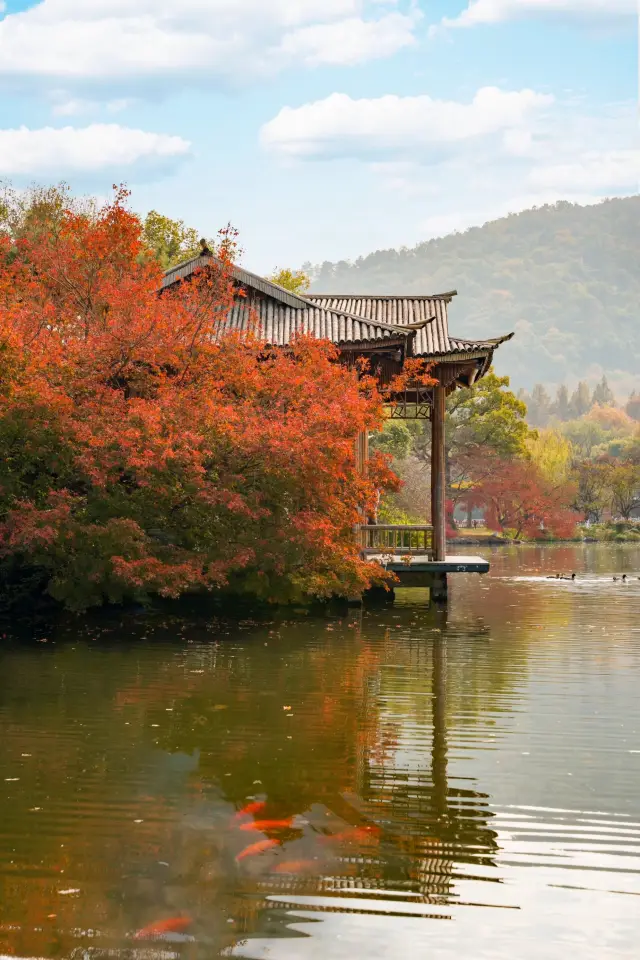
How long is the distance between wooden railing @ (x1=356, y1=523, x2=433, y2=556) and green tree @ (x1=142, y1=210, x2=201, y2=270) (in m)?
21.0

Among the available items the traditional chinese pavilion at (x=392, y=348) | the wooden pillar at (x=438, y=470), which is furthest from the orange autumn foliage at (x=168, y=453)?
the wooden pillar at (x=438, y=470)

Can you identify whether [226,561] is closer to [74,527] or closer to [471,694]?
[74,527]

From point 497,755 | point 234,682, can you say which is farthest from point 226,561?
point 497,755

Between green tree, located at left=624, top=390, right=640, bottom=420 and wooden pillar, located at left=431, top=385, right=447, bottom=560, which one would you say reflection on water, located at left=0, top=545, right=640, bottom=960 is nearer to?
wooden pillar, located at left=431, top=385, right=447, bottom=560

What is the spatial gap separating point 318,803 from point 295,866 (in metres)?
1.31

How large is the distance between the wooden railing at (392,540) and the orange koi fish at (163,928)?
46.5 ft

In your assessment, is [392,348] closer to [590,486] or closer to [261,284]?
[261,284]

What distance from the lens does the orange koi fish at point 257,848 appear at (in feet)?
19.8

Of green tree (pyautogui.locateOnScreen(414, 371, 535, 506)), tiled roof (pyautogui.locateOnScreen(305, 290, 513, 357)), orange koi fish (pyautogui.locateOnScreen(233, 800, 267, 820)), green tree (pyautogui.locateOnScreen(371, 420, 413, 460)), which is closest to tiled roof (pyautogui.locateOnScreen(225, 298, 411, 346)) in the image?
tiled roof (pyautogui.locateOnScreen(305, 290, 513, 357))

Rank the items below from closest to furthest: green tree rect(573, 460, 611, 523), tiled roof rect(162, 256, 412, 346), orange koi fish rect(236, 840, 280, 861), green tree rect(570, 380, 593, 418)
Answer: orange koi fish rect(236, 840, 280, 861), tiled roof rect(162, 256, 412, 346), green tree rect(573, 460, 611, 523), green tree rect(570, 380, 593, 418)

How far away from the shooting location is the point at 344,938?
4918 millimetres

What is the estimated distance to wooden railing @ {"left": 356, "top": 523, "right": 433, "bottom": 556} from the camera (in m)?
19.8

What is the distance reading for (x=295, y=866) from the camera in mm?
5812

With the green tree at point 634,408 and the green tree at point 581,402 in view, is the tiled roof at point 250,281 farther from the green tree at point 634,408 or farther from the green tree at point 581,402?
the green tree at point 581,402
